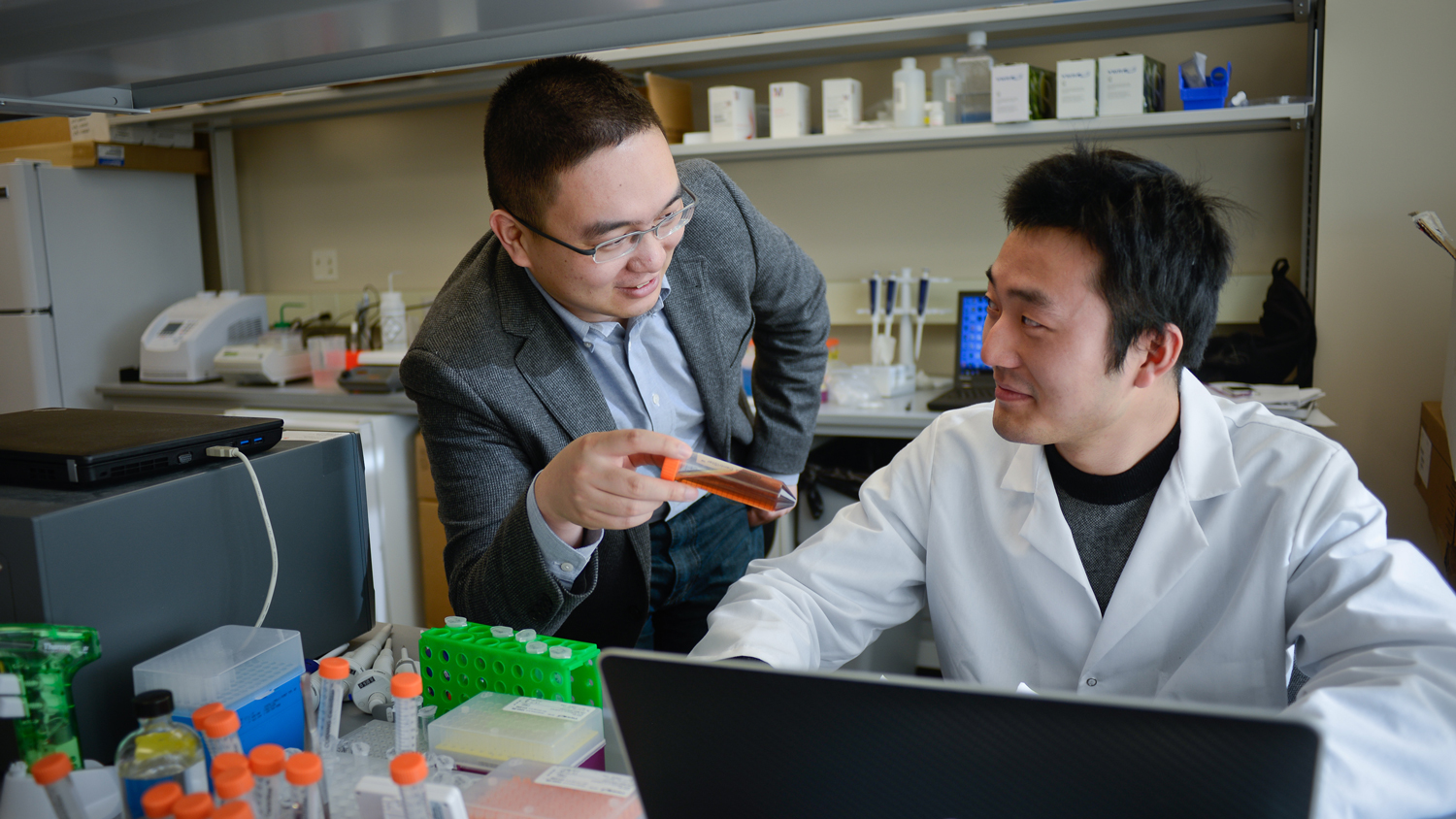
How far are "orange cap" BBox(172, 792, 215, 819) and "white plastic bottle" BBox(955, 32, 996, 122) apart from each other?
2.38 meters

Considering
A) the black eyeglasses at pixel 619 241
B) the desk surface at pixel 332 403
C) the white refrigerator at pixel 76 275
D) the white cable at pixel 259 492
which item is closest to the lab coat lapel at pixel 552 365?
the black eyeglasses at pixel 619 241

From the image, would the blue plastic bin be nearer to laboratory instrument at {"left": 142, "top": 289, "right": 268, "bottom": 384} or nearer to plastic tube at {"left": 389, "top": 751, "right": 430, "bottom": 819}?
plastic tube at {"left": 389, "top": 751, "right": 430, "bottom": 819}

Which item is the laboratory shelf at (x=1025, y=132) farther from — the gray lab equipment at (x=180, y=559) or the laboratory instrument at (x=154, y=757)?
the laboratory instrument at (x=154, y=757)

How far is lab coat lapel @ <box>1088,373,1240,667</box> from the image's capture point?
1098mm

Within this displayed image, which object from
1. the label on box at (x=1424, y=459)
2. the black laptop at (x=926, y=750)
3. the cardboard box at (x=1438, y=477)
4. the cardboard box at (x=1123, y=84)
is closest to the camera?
the black laptop at (x=926, y=750)

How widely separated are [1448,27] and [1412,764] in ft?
7.01

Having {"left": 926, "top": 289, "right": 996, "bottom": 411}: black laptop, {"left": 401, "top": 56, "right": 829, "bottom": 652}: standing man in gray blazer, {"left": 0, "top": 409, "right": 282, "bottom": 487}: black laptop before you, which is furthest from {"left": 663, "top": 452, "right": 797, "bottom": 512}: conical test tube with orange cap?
{"left": 926, "top": 289, "right": 996, "bottom": 411}: black laptop

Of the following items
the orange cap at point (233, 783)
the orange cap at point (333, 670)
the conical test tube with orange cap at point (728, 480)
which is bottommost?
the orange cap at point (233, 783)

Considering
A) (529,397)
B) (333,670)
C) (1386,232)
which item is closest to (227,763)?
(333,670)

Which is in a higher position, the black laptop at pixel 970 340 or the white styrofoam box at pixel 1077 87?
the white styrofoam box at pixel 1077 87

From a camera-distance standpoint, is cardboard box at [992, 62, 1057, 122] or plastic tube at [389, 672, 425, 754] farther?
cardboard box at [992, 62, 1057, 122]

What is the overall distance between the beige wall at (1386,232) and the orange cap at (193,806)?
250 cm

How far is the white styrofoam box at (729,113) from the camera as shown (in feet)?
8.97

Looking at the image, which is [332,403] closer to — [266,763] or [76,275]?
[76,275]
